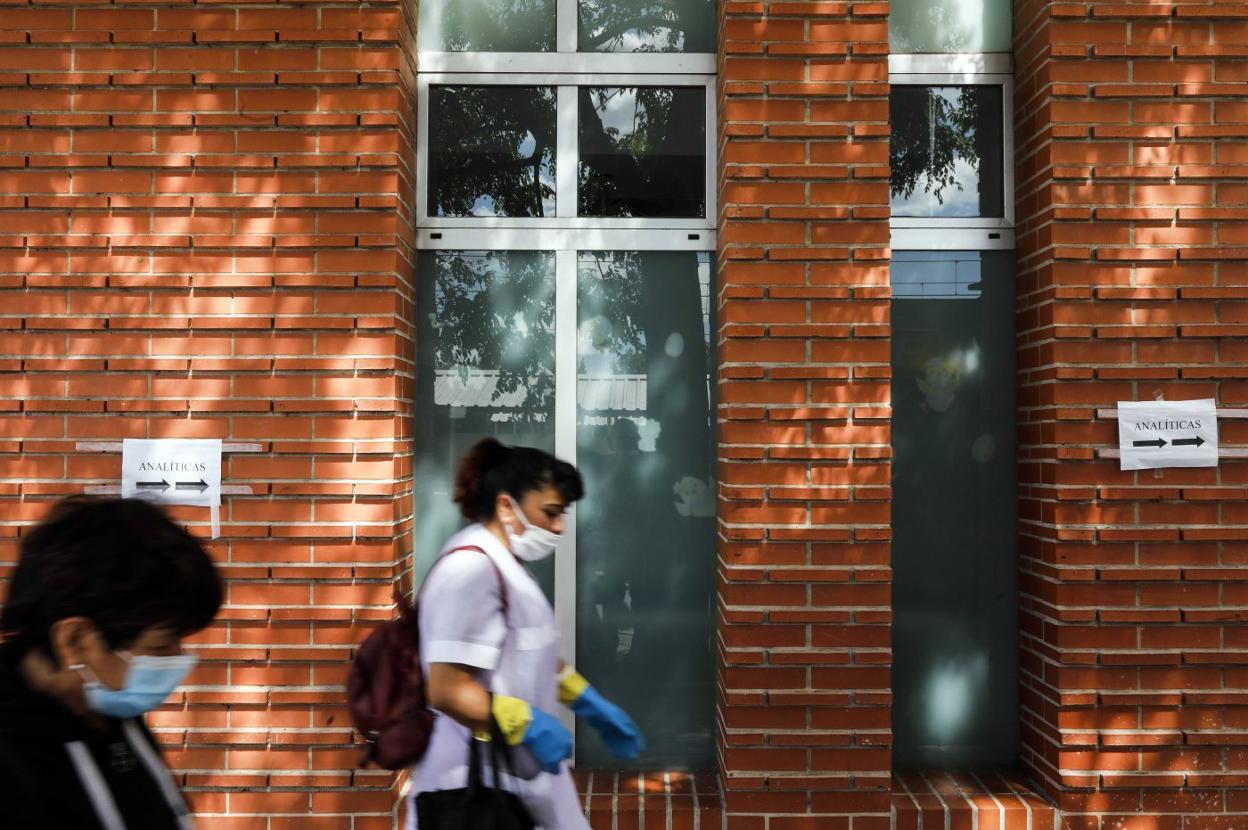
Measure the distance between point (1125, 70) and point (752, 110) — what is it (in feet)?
5.13

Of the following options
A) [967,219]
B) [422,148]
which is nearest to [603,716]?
[422,148]

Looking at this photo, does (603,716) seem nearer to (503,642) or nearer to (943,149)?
(503,642)

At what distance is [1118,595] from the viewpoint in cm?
385

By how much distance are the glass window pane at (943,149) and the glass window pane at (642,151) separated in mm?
A: 939

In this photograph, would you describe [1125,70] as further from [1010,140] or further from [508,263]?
[508,263]

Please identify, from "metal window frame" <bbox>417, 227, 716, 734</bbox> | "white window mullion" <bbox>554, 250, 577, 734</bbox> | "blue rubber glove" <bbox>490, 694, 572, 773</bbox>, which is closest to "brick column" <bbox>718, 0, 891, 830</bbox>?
"metal window frame" <bbox>417, 227, 716, 734</bbox>

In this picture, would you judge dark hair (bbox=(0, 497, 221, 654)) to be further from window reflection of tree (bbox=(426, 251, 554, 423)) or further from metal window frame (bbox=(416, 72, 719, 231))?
metal window frame (bbox=(416, 72, 719, 231))

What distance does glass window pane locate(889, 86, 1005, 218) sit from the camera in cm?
441

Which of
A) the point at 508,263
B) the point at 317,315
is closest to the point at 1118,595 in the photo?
the point at 508,263

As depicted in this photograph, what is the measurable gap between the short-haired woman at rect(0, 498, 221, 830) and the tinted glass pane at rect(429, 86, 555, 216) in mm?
2997

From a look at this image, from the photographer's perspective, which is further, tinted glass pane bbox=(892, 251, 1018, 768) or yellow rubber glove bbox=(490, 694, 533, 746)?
tinted glass pane bbox=(892, 251, 1018, 768)

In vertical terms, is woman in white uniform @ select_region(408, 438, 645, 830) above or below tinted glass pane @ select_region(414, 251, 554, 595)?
below

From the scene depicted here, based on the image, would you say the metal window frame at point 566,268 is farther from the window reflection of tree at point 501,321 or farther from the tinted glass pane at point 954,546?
the tinted glass pane at point 954,546

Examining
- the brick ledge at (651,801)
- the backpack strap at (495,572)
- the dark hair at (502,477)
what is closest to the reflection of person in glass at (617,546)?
the brick ledge at (651,801)
